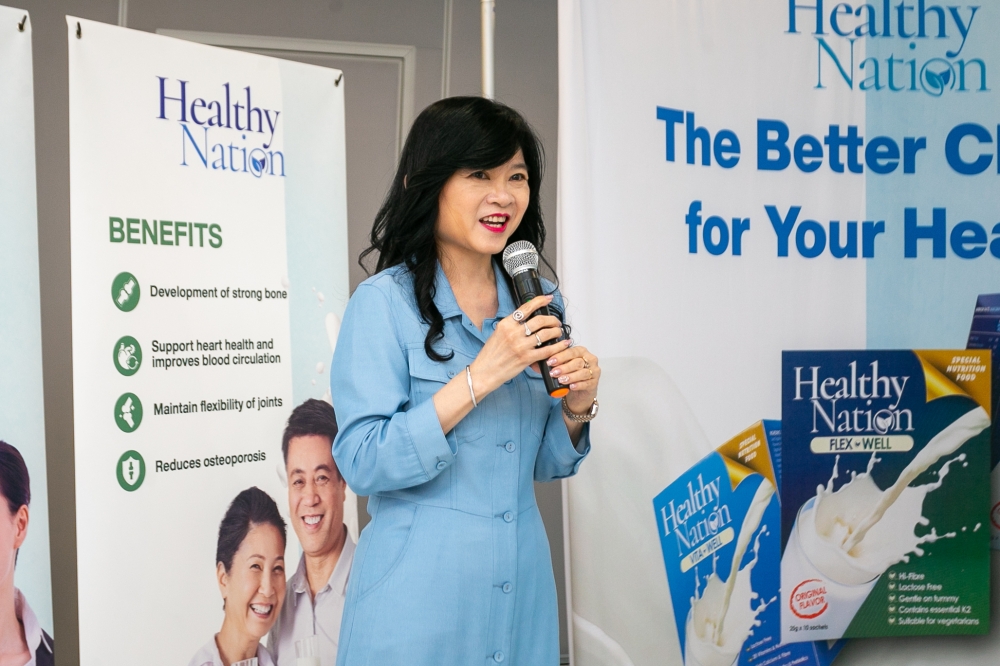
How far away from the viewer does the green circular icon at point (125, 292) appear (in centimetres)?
215

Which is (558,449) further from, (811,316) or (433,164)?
(811,316)

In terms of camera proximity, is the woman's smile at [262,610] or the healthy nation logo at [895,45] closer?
the woman's smile at [262,610]

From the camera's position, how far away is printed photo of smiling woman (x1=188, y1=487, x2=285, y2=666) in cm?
235

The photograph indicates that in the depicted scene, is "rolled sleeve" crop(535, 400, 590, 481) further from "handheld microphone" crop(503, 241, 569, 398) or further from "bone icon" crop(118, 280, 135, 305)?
"bone icon" crop(118, 280, 135, 305)

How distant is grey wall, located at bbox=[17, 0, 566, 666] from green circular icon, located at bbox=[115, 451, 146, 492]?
944 mm

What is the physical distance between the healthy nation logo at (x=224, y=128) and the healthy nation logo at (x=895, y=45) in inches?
67.4

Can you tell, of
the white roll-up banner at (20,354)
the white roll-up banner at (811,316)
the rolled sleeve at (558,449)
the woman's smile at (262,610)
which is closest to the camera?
the rolled sleeve at (558,449)

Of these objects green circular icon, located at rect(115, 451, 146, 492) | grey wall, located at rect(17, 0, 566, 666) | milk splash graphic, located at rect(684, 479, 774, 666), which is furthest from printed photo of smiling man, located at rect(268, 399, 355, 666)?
milk splash graphic, located at rect(684, 479, 774, 666)

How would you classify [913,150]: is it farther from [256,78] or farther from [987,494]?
[256,78]

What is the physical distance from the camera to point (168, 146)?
2.24 meters

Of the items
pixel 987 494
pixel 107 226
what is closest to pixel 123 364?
pixel 107 226

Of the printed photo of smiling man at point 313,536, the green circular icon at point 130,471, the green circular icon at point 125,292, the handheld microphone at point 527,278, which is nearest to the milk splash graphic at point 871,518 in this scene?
the printed photo of smiling man at point 313,536

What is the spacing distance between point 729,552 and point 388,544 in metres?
1.65

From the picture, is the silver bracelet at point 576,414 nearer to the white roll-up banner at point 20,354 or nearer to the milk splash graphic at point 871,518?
the white roll-up banner at point 20,354
